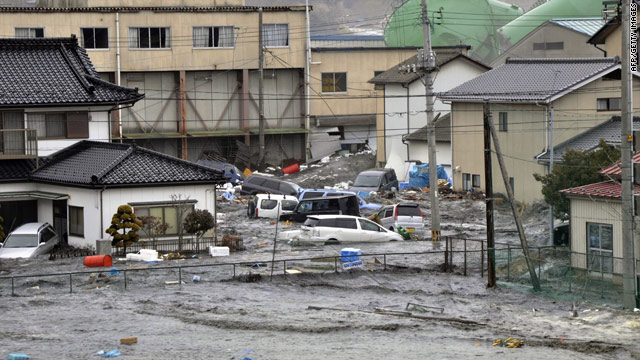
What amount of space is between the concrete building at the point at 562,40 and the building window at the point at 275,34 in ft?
62.1

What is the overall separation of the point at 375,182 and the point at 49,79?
18.7 metres

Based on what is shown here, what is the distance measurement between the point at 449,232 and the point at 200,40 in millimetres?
29024

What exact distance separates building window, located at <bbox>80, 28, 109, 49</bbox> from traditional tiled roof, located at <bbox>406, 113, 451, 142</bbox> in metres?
20.4

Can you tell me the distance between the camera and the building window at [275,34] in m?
62.6

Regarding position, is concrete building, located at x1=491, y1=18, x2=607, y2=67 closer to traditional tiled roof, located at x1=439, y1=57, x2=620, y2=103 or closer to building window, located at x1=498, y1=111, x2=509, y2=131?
traditional tiled roof, located at x1=439, y1=57, x2=620, y2=103

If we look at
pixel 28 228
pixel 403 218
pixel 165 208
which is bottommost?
pixel 403 218

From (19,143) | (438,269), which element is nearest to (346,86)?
(19,143)

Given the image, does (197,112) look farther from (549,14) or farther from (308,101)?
(549,14)

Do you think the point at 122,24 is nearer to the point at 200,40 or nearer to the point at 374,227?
the point at 200,40

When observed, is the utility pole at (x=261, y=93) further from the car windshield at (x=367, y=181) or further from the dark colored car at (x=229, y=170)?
the car windshield at (x=367, y=181)

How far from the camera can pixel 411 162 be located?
2172 inches

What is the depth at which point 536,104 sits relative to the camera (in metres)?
42.2

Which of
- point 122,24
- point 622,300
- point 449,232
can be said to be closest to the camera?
point 622,300

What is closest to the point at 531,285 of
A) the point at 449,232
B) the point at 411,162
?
the point at 449,232
